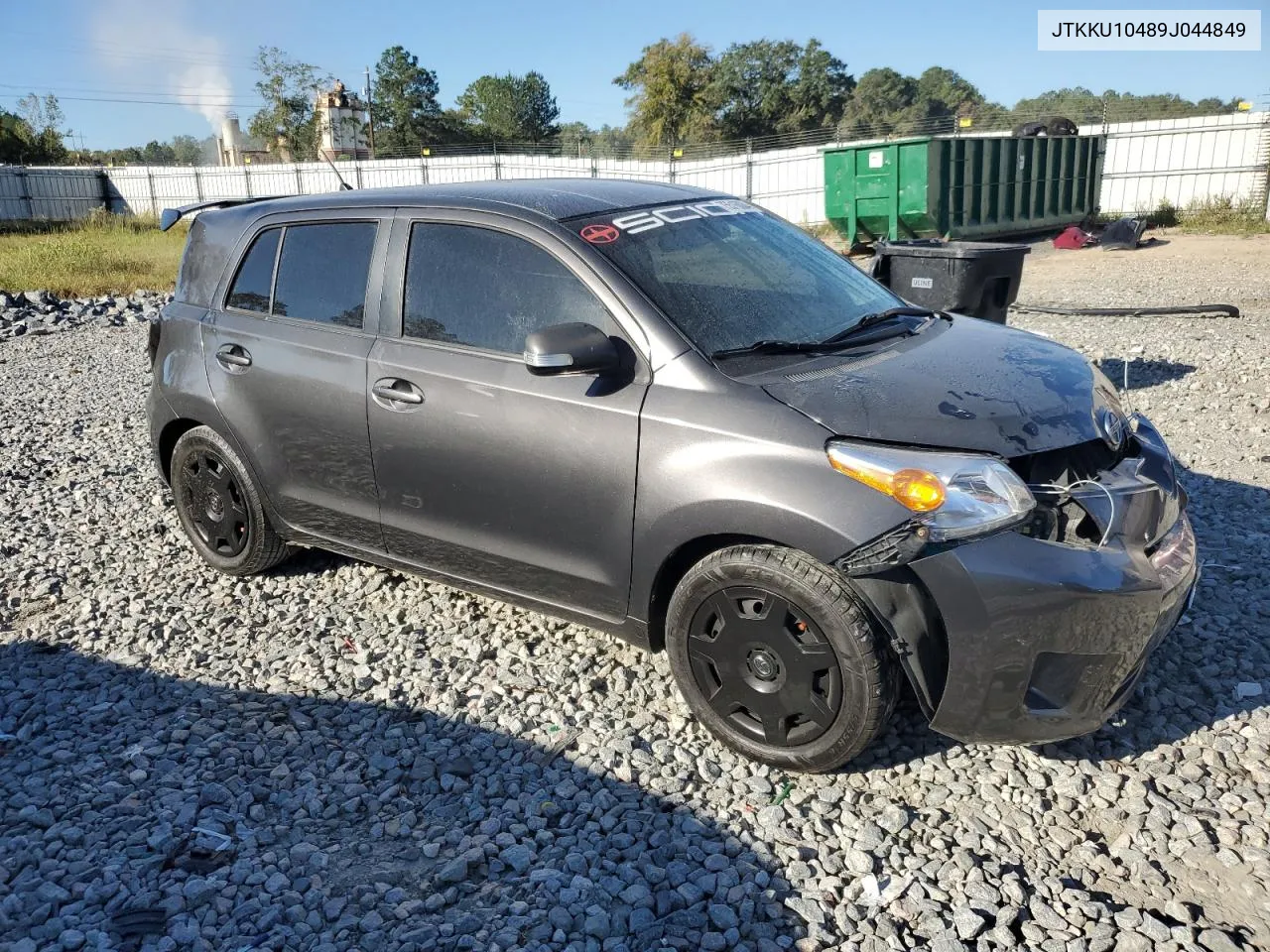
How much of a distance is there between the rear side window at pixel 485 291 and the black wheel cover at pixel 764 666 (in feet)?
3.51

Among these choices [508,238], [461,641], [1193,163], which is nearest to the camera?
[508,238]

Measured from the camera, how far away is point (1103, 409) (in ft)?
11.0

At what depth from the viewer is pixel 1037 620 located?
2768 mm

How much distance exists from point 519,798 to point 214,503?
101 inches

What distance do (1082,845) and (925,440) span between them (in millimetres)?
1280

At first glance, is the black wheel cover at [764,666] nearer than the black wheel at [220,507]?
Yes

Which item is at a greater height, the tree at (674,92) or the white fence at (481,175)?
the tree at (674,92)

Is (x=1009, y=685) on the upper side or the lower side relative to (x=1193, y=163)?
lower

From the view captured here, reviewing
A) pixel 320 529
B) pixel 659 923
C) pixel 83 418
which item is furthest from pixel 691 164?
pixel 659 923

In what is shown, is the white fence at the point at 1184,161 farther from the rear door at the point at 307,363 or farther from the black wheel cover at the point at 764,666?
the black wheel cover at the point at 764,666

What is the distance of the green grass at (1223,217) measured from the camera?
20.5 m

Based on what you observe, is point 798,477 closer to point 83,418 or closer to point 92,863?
point 92,863

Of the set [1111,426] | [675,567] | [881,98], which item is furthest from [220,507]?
[881,98]

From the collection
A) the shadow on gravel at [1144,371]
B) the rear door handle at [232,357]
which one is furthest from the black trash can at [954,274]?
the rear door handle at [232,357]
